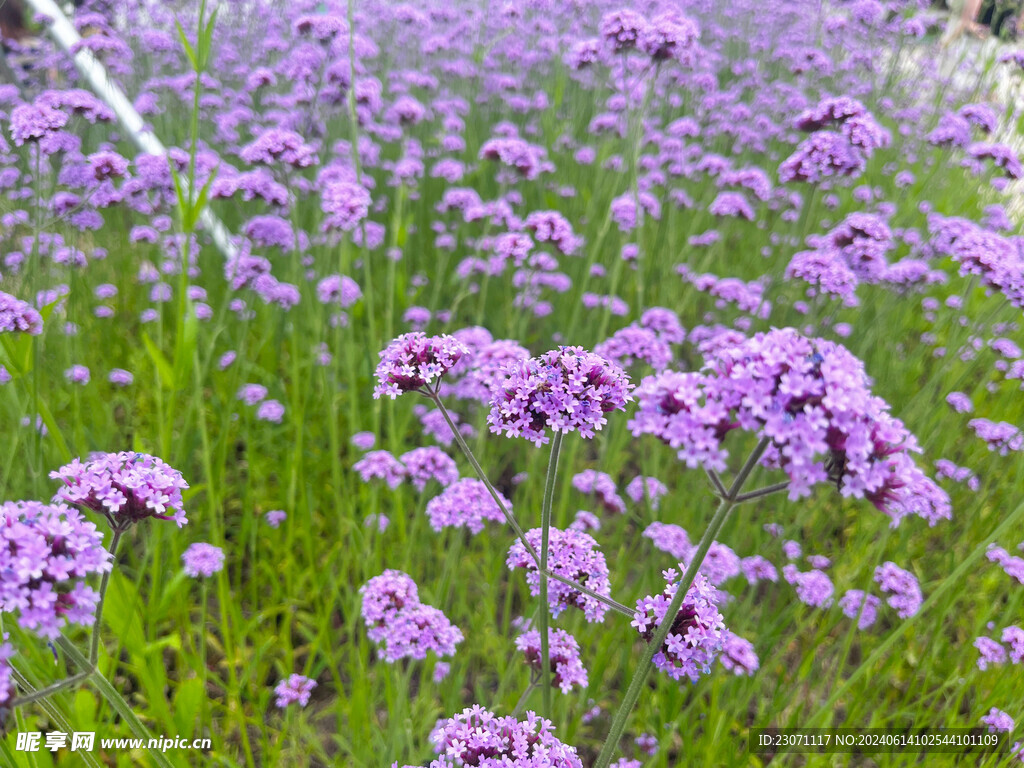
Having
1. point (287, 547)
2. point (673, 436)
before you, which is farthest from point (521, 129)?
point (673, 436)

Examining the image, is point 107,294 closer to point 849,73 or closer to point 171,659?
point 171,659

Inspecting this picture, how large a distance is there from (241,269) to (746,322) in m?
3.10

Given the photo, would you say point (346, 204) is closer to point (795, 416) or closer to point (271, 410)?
point (271, 410)

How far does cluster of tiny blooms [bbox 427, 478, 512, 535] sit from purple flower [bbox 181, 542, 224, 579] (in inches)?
35.7

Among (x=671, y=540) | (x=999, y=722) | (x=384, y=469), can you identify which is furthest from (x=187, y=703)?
(x=999, y=722)

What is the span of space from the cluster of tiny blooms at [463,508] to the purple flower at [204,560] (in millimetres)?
906

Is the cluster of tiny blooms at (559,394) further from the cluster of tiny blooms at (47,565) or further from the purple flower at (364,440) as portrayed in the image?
the purple flower at (364,440)

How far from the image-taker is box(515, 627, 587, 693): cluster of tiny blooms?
151cm

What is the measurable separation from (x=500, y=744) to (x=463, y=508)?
853 mm

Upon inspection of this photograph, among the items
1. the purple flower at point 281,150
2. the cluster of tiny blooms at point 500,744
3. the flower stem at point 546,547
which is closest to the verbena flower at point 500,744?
the cluster of tiny blooms at point 500,744

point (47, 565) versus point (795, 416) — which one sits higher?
point (795, 416)

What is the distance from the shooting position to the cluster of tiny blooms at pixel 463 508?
1960mm

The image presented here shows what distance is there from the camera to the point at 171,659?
111 inches

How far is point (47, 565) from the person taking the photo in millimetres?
946
